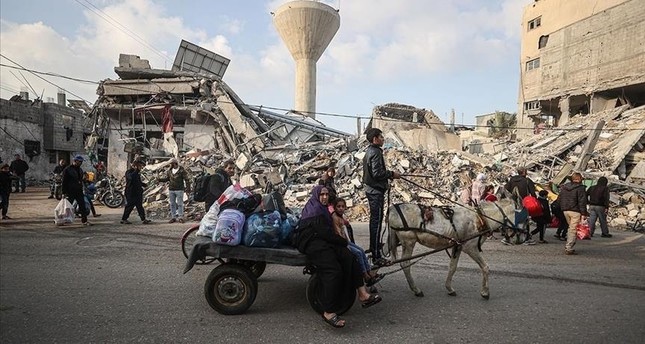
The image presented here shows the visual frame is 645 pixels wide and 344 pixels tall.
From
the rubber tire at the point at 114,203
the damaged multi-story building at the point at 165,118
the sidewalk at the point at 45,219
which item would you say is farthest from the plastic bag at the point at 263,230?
the damaged multi-story building at the point at 165,118

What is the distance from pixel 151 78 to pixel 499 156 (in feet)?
60.9

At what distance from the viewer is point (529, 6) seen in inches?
1308

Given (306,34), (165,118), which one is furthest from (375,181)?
(306,34)

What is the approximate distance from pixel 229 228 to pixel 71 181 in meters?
6.62

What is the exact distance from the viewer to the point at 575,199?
24.4 feet

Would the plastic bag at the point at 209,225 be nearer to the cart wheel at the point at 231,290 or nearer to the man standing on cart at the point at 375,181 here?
the cart wheel at the point at 231,290

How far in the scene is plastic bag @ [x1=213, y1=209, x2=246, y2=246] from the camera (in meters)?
3.88

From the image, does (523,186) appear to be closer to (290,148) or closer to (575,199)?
(575,199)

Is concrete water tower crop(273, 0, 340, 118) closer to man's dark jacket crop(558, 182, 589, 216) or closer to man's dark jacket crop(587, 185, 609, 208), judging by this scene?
man's dark jacket crop(587, 185, 609, 208)

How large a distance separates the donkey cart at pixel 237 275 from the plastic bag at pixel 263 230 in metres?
0.09

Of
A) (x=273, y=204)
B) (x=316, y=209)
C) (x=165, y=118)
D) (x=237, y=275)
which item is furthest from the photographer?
(x=165, y=118)

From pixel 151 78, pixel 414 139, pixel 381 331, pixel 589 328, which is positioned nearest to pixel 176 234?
pixel 381 331

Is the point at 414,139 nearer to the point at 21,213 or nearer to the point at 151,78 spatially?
Answer: the point at 151,78

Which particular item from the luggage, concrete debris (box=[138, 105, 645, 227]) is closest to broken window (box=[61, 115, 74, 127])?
concrete debris (box=[138, 105, 645, 227])
